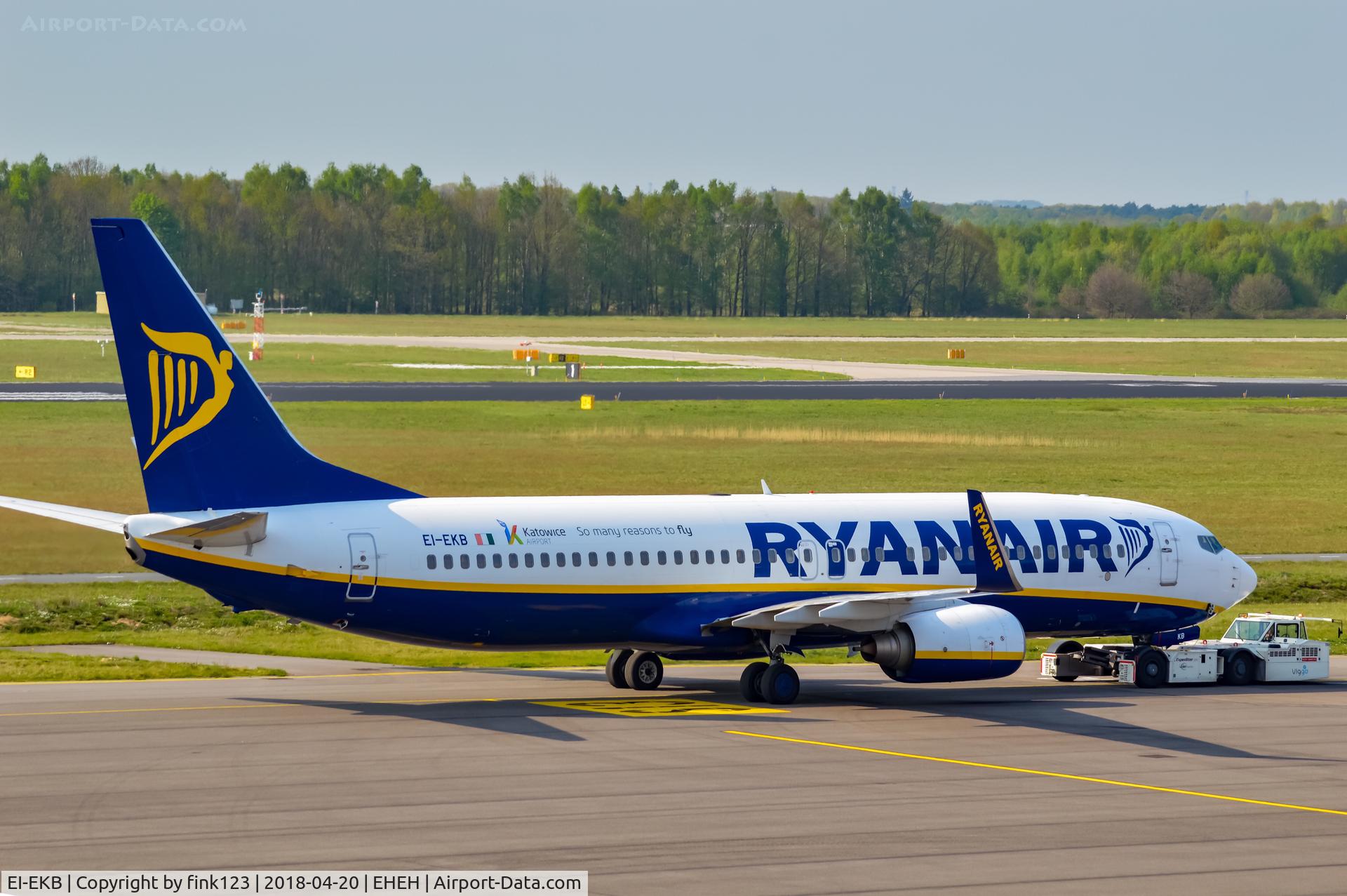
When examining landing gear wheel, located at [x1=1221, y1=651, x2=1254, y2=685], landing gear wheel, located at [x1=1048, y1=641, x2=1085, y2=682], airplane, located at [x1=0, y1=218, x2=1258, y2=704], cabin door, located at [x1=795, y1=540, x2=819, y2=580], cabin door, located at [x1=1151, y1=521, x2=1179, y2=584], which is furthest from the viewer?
landing gear wheel, located at [x1=1048, y1=641, x2=1085, y2=682]

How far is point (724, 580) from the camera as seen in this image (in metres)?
37.8

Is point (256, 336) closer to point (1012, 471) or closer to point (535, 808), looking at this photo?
point (1012, 471)

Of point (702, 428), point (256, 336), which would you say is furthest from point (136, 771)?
point (256, 336)

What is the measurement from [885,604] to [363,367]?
10459 cm

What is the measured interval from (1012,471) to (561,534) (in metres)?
48.1

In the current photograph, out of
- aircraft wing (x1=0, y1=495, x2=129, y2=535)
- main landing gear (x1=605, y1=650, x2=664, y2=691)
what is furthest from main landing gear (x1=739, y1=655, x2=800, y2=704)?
aircraft wing (x1=0, y1=495, x2=129, y2=535)

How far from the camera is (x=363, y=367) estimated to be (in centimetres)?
13662

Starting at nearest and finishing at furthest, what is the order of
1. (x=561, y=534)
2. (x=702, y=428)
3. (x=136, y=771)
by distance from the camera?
(x=136, y=771) < (x=561, y=534) < (x=702, y=428)

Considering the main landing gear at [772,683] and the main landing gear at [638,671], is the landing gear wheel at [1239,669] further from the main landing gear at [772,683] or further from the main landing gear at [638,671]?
the main landing gear at [638,671]

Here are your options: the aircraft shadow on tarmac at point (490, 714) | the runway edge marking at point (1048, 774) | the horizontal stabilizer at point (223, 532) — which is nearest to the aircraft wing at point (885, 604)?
the aircraft shadow on tarmac at point (490, 714)

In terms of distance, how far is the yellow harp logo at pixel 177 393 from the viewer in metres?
33.9

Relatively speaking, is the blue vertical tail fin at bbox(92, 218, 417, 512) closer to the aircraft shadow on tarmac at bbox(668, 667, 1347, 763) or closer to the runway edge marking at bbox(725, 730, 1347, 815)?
the runway edge marking at bbox(725, 730, 1347, 815)

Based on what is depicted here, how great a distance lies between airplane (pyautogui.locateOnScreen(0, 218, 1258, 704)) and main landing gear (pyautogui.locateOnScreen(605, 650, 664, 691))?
0.14 ft

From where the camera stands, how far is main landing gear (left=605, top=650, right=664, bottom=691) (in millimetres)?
39156
